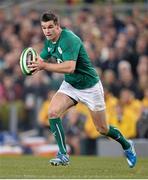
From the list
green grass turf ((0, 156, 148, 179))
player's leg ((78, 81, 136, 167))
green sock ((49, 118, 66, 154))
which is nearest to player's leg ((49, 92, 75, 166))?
green sock ((49, 118, 66, 154))

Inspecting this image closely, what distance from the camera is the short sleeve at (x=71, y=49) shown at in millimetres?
12125

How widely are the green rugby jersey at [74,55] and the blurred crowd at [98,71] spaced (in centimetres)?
456

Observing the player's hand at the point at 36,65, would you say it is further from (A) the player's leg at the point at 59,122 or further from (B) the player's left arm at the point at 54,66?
(A) the player's leg at the point at 59,122

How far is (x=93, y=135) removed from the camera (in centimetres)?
1805

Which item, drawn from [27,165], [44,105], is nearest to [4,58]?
[44,105]

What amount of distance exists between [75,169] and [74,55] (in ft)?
5.15

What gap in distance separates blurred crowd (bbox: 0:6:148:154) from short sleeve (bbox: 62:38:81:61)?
202 inches

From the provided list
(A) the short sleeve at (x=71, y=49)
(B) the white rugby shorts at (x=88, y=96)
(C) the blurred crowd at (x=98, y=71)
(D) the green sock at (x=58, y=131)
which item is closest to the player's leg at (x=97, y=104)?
(B) the white rugby shorts at (x=88, y=96)

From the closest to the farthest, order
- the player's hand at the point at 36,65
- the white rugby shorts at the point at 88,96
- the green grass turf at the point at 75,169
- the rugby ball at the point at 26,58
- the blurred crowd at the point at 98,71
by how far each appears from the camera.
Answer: the green grass turf at the point at 75,169 → the player's hand at the point at 36,65 → the rugby ball at the point at 26,58 → the white rugby shorts at the point at 88,96 → the blurred crowd at the point at 98,71

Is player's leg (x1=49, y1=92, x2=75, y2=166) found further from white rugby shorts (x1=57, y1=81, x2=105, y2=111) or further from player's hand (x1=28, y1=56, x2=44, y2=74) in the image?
player's hand (x1=28, y1=56, x2=44, y2=74)

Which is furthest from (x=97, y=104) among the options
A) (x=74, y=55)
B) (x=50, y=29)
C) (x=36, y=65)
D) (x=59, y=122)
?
(x=36, y=65)

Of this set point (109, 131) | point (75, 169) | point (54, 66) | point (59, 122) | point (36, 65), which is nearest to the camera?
point (36, 65)

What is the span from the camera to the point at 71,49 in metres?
12.2

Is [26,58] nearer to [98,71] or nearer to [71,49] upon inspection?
[71,49]
